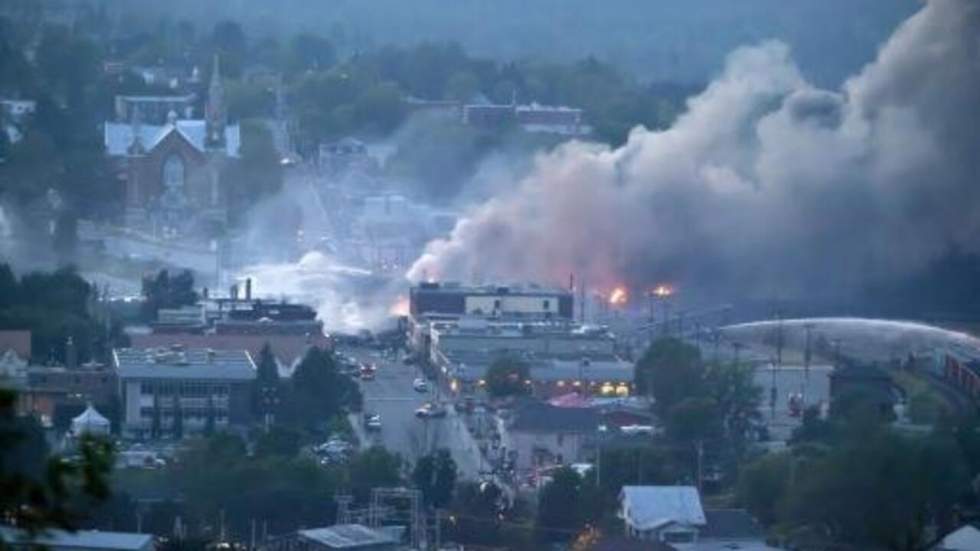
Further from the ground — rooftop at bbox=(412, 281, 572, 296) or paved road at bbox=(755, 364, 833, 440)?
rooftop at bbox=(412, 281, 572, 296)

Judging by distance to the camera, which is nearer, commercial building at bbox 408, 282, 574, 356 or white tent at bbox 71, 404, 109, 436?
white tent at bbox 71, 404, 109, 436

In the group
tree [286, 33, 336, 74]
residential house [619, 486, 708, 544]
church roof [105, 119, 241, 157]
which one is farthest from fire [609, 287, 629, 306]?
tree [286, 33, 336, 74]

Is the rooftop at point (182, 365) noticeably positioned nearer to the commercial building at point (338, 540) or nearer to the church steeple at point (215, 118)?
the commercial building at point (338, 540)

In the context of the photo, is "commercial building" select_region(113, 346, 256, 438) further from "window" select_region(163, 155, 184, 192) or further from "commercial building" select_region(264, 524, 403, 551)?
"window" select_region(163, 155, 184, 192)

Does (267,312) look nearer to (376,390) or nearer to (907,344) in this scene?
(376,390)

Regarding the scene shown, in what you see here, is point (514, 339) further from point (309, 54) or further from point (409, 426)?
point (309, 54)

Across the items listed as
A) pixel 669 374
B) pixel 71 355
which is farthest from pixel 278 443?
pixel 71 355
